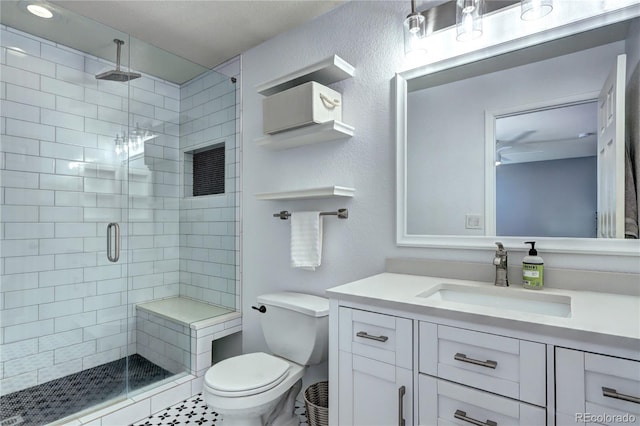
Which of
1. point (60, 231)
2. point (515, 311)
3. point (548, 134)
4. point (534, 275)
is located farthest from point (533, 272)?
point (60, 231)

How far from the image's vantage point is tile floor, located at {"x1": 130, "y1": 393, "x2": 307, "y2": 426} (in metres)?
1.90

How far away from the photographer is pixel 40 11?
194cm

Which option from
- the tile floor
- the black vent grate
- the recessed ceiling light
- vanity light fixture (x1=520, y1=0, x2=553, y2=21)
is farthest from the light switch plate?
the recessed ceiling light

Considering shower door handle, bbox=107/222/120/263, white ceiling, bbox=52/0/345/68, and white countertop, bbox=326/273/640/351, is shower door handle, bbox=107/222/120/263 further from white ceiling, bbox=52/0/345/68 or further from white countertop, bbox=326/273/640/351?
white countertop, bbox=326/273/640/351

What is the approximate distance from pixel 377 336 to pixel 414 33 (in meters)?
1.41

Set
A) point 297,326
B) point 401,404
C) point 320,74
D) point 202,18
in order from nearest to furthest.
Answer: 1. point 401,404
2. point 297,326
3. point 320,74
4. point 202,18

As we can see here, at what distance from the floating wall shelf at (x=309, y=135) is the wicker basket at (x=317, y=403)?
1.39 meters

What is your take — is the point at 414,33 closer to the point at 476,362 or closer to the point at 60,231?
the point at 476,362

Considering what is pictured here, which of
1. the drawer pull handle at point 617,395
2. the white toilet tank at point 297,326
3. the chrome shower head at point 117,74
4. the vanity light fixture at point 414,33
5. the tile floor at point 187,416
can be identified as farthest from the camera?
the chrome shower head at point 117,74

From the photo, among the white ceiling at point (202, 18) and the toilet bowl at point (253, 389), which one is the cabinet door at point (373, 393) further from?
the white ceiling at point (202, 18)

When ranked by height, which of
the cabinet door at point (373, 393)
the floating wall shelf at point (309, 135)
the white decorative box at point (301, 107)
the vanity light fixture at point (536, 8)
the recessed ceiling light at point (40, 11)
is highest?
the recessed ceiling light at point (40, 11)

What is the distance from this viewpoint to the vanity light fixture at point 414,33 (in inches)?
62.9

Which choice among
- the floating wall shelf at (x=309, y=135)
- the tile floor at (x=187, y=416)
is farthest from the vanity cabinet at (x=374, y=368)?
the floating wall shelf at (x=309, y=135)

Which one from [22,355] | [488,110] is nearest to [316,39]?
[488,110]
